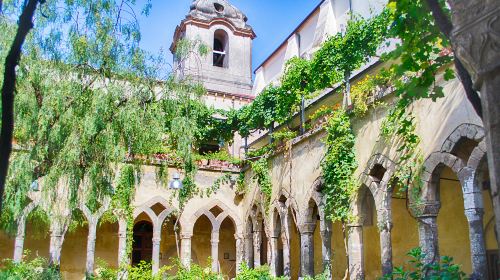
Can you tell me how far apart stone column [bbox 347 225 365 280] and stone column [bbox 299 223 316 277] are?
2.09 meters

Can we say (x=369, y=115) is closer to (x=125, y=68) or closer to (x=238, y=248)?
(x=125, y=68)

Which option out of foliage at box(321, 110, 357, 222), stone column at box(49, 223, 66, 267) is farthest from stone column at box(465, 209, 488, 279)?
stone column at box(49, 223, 66, 267)

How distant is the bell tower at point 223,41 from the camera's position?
23.1 metres

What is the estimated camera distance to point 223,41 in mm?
24672

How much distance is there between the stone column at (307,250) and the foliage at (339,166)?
5.61 ft

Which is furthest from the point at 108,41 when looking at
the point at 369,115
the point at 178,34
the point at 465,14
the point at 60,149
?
the point at 178,34

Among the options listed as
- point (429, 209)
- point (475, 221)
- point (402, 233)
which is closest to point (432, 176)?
point (429, 209)

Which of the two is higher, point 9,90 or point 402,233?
point 9,90

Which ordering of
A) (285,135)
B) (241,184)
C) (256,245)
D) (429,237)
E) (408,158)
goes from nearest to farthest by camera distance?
1. (429,237)
2. (408,158)
3. (285,135)
4. (256,245)
5. (241,184)

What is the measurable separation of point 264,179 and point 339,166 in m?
4.47

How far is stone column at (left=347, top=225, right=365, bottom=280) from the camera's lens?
11.0 meters

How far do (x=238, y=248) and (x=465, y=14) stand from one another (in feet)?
51.2

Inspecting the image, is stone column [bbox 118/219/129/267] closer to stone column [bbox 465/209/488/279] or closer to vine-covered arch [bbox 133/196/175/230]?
vine-covered arch [bbox 133/196/175/230]

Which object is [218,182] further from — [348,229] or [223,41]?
[223,41]
